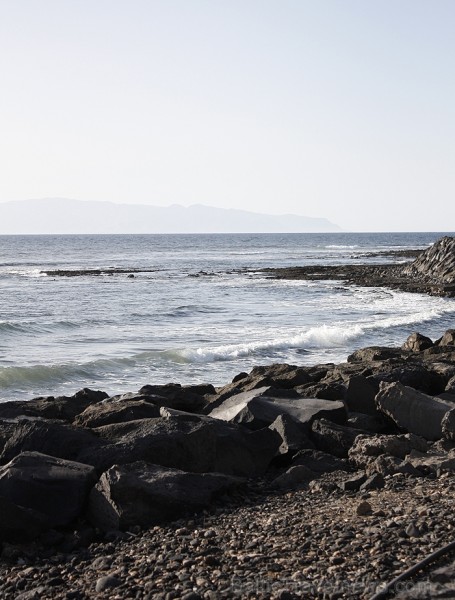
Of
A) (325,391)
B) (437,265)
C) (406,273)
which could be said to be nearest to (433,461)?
(325,391)

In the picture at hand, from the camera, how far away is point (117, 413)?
33.9 feet

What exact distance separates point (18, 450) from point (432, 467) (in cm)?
449

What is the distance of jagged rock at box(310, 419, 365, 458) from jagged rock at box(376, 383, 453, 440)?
1.92 ft

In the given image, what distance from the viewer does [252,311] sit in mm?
32438

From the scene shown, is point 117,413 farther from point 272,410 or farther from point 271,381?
point 271,381

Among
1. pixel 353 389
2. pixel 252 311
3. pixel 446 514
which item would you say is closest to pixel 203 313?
pixel 252 311

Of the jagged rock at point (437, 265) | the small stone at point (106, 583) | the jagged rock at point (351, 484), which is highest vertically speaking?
the jagged rock at point (437, 265)

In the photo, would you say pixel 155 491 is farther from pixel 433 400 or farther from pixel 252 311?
pixel 252 311

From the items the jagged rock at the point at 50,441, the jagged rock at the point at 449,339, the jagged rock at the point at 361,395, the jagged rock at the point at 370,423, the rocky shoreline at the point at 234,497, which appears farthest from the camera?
the jagged rock at the point at 449,339

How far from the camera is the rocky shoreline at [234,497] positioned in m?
5.90

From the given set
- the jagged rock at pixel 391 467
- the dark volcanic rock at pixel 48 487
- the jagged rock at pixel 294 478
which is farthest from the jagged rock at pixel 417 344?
the dark volcanic rock at pixel 48 487

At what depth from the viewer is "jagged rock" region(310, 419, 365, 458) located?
Answer: 32.1ft

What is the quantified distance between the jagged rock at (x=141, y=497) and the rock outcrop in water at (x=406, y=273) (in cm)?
3599

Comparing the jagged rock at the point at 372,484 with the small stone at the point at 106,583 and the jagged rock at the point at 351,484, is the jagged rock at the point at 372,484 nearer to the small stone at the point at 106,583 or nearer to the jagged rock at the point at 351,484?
the jagged rock at the point at 351,484
